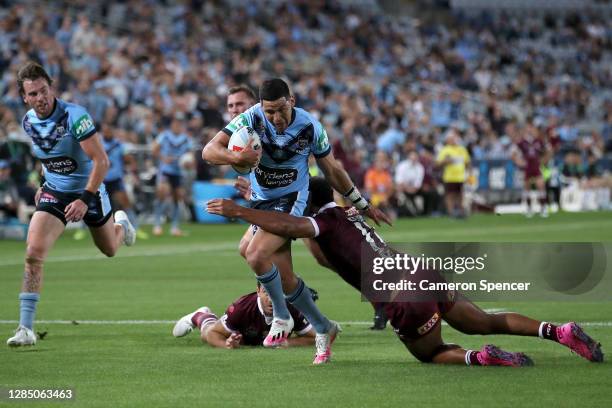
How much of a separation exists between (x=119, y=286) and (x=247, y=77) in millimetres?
20311

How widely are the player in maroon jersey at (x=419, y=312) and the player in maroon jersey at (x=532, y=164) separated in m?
26.7

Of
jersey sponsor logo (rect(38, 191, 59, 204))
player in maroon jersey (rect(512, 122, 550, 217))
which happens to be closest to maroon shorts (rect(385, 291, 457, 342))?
jersey sponsor logo (rect(38, 191, 59, 204))

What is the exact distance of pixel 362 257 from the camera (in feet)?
30.7

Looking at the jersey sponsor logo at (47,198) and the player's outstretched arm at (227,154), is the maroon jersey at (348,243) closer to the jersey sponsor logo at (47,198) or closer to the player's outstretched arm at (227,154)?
the player's outstretched arm at (227,154)

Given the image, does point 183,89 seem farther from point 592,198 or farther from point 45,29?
point 592,198

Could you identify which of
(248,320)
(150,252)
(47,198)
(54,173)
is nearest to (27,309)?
(47,198)

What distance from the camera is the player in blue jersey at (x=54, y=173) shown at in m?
11.1

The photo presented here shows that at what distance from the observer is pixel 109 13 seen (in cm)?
3784

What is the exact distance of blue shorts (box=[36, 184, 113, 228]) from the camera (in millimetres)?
11562

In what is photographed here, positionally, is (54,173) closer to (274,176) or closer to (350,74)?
(274,176)

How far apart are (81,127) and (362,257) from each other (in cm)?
335

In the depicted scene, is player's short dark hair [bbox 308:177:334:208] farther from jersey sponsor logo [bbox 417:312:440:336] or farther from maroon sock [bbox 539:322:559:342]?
maroon sock [bbox 539:322:559:342]

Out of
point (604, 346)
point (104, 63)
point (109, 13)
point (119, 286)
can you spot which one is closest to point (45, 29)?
point (104, 63)

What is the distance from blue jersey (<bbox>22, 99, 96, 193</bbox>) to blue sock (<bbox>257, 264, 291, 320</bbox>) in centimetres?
244
